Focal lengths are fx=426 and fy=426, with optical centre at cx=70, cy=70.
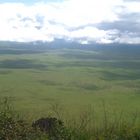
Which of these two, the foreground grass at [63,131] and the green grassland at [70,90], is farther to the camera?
the green grassland at [70,90]

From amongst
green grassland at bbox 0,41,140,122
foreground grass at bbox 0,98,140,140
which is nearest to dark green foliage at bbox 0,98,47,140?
foreground grass at bbox 0,98,140,140

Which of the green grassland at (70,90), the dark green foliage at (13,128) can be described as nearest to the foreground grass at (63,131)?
the dark green foliage at (13,128)

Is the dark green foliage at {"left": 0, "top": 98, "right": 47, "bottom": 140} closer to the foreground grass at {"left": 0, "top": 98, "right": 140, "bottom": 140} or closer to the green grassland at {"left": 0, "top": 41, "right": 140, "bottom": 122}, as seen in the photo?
the foreground grass at {"left": 0, "top": 98, "right": 140, "bottom": 140}

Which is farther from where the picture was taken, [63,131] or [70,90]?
[70,90]

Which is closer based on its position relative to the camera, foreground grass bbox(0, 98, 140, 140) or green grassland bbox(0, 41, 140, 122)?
foreground grass bbox(0, 98, 140, 140)

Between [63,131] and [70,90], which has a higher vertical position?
[63,131]

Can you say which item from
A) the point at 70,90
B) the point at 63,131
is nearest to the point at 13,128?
the point at 63,131

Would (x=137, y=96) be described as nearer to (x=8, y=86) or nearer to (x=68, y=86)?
(x=68, y=86)

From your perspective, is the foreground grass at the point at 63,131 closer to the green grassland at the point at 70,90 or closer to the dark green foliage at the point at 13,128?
the dark green foliage at the point at 13,128

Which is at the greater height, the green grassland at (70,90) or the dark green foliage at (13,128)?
the dark green foliage at (13,128)

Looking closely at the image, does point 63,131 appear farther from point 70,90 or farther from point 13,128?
point 70,90

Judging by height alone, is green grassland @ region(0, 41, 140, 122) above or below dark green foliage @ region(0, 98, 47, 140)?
below

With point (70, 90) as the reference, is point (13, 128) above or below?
above

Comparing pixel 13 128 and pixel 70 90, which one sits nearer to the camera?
pixel 13 128
